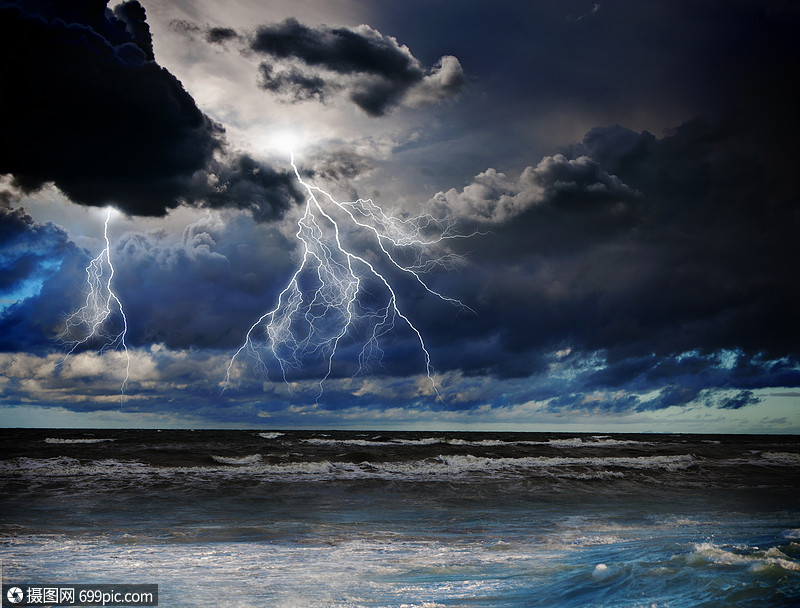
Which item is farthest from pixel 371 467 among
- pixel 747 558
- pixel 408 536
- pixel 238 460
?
pixel 747 558

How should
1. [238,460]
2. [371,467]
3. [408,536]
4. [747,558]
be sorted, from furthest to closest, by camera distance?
[238,460]
[371,467]
[408,536]
[747,558]

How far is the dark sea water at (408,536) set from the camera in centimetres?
564

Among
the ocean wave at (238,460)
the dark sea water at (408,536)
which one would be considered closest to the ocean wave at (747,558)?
the dark sea water at (408,536)

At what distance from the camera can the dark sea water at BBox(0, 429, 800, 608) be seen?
18.5 ft

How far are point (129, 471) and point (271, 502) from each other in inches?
400

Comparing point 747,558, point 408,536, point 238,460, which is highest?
point 747,558

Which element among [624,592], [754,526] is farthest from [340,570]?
[754,526]

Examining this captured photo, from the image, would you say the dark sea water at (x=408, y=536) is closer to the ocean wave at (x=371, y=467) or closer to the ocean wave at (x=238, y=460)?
the ocean wave at (x=371, y=467)

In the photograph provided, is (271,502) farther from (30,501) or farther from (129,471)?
(129,471)

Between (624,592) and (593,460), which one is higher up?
(624,592)

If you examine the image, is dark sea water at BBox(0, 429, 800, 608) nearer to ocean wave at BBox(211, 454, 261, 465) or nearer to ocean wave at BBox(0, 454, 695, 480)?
ocean wave at BBox(0, 454, 695, 480)

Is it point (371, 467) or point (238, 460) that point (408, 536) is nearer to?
point (371, 467)

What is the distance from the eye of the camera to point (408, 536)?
32.2ft

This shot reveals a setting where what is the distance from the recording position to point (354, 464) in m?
25.2
